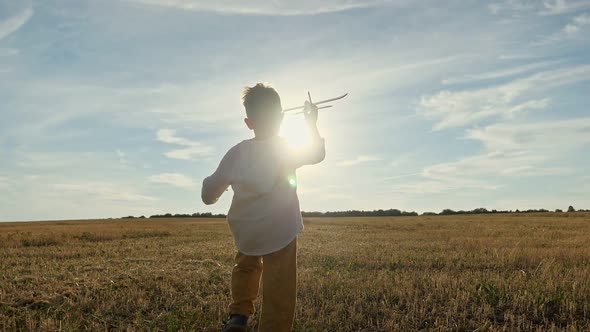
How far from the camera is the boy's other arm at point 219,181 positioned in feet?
14.0

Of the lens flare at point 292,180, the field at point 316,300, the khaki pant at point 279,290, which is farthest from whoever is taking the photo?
the field at point 316,300

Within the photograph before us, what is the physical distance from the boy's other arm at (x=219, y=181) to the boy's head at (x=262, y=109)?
35cm

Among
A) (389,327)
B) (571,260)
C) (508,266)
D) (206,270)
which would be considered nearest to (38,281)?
(206,270)

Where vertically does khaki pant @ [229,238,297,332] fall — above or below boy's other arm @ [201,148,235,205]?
below

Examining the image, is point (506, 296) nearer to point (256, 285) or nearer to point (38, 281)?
point (256, 285)

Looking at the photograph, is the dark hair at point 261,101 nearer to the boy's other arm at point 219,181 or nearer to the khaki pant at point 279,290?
the boy's other arm at point 219,181

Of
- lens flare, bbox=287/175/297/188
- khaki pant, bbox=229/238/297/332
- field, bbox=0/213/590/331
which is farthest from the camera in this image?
field, bbox=0/213/590/331

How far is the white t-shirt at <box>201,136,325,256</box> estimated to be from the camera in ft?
13.4

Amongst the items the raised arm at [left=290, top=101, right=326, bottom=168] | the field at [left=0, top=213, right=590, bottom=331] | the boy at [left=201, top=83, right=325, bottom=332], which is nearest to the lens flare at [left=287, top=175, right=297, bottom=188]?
the boy at [left=201, top=83, right=325, bottom=332]

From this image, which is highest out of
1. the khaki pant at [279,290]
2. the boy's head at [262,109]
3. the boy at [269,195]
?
the boy's head at [262,109]

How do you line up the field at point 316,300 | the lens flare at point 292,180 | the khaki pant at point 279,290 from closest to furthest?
the khaki pant at point 279,290 < the lens flare at point 292,180 < the field at point 316,300

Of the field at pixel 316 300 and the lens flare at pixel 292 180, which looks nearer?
the lens flare at pixel 292 180

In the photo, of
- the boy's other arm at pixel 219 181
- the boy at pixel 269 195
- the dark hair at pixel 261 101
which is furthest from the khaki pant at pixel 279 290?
the dark hair at pixel 261 101

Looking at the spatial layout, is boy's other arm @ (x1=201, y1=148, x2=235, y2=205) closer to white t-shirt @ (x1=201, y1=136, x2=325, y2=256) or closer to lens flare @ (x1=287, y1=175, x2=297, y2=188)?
white t-shirt @ (x1=201, y1=136, x2=325, y2=256)
